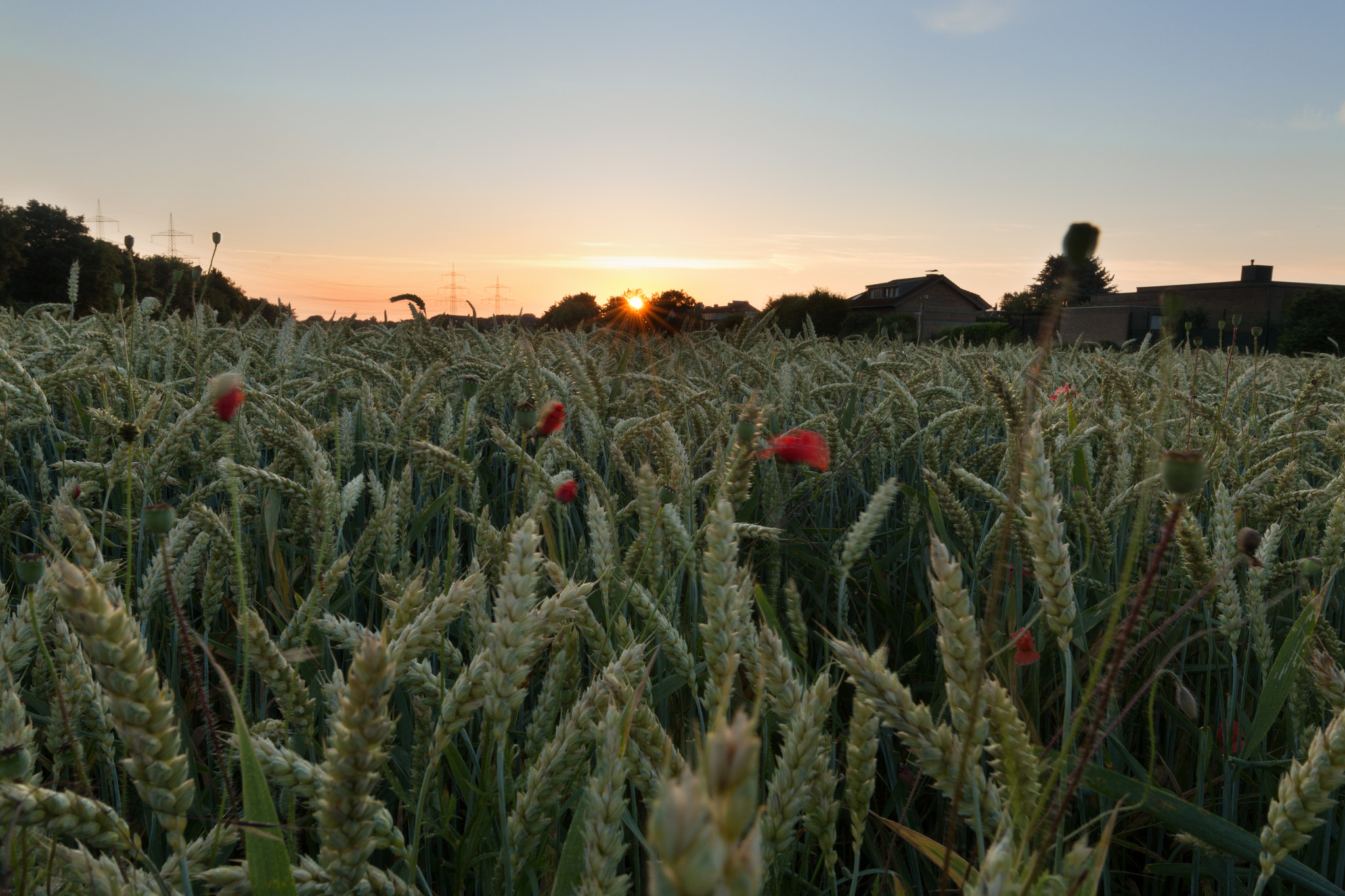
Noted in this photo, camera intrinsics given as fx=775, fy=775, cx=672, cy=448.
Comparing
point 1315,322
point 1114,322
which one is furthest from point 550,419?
point 1114,322

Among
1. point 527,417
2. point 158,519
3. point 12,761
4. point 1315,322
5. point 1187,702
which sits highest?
point 1315,322

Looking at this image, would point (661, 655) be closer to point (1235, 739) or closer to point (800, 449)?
point (800, 449)

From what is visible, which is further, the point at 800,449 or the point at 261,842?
the point at 800,449

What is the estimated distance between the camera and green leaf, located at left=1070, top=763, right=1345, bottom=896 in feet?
2.64

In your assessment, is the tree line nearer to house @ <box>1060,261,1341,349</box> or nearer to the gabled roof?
the gabled roof

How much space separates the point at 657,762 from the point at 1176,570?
1.27 m

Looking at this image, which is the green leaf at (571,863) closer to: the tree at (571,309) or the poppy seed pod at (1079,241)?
the poppy seed pod at (1079,241)

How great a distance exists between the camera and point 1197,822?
84 centimetres

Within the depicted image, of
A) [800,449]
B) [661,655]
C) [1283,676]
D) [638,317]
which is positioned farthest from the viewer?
[638,317]

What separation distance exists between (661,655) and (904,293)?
55.3 m

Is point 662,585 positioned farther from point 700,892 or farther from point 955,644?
point 700,892

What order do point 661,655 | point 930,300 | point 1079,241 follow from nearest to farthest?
point 1079,241
point 661,655
point 930,300

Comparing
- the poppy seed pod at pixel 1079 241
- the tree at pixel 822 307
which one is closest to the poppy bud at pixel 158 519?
the poppy seed pod at pixel 1079 241

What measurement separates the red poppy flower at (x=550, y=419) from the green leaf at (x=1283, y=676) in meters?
0.99
